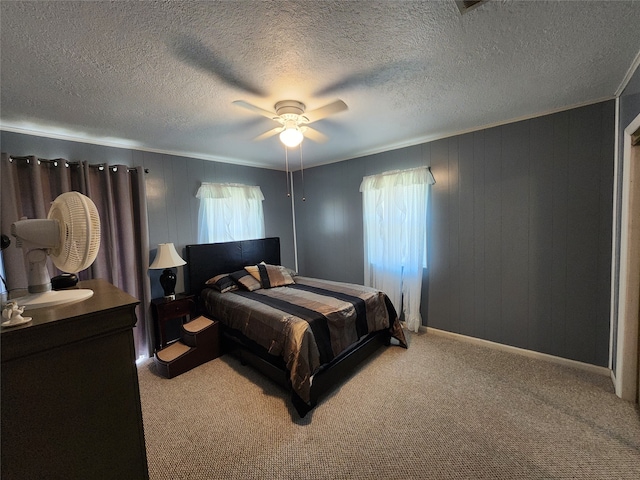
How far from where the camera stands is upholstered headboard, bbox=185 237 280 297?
3375mm

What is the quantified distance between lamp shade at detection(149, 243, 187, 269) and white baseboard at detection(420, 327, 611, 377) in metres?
3.15

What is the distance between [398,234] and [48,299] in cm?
325

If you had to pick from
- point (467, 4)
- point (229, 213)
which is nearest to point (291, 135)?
point (467, 4)

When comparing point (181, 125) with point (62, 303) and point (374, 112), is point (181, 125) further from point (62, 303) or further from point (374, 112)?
point (62, 303)

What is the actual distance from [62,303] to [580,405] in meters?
3.27

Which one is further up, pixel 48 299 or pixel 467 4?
pixel 467 4

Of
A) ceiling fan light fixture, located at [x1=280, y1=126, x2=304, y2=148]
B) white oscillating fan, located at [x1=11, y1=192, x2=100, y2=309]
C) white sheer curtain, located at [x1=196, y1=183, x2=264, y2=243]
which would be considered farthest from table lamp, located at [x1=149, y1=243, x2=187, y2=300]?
white oscillating fan, located at [x1=11, y1=192, x2=100, y2=309]

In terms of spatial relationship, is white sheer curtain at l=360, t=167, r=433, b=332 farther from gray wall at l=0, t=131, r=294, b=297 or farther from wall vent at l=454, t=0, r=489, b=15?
wall vent at l=454, t=0, r=489, b=15

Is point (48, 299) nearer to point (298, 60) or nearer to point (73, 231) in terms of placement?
point (73, 231)

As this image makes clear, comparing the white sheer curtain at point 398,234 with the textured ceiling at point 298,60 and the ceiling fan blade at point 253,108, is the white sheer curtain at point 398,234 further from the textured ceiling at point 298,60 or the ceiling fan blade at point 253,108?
the ceiling fan blade at point 253,108

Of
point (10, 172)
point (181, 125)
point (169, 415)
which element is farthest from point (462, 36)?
point (10, 172)

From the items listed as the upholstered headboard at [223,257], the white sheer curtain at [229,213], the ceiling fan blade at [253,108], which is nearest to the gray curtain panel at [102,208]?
the upholstered headboard at [223,257]

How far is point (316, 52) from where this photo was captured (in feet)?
4.93

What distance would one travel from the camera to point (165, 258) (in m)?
2.97
